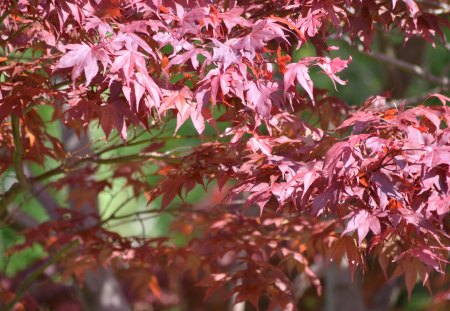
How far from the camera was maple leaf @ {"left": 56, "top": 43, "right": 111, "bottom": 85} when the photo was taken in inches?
74.7

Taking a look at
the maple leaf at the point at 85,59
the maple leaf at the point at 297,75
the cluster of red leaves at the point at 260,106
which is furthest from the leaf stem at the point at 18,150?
the maple leaf at the point at 297,75

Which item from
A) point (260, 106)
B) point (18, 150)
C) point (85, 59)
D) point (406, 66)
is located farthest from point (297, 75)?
point (406, 66)

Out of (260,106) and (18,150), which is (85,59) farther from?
(18,150)

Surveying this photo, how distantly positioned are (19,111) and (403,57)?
12.9 feet

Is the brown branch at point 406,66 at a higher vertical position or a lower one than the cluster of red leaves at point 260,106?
lower

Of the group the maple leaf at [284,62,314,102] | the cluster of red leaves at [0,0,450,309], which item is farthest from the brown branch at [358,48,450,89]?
the maple leaf at [284,62,314,102]

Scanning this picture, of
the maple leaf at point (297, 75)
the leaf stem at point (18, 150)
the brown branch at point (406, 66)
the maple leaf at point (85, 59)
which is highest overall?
the maple leaf at point (85, 59)

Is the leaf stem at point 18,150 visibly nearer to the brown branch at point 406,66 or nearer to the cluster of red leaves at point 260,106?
the cluster of red leaves at point 260,106

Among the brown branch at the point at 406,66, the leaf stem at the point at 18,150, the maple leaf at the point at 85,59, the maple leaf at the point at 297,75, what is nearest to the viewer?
the maple leaf at the point at 85,59

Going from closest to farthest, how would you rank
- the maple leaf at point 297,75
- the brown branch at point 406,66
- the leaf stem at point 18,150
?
the maple leaf at point 297,75 → the leaf stem at point 18,150 → the brown branch at point 406,66

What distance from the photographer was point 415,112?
2.06 metres

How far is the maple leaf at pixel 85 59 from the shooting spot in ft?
6.22

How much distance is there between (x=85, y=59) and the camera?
192cm

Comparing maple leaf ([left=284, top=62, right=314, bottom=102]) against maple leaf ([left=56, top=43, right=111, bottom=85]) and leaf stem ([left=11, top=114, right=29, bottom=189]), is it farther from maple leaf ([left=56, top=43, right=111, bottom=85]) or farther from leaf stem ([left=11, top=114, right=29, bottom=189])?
leaf stem ([left=11, top=114, right=29, bottom=189])
